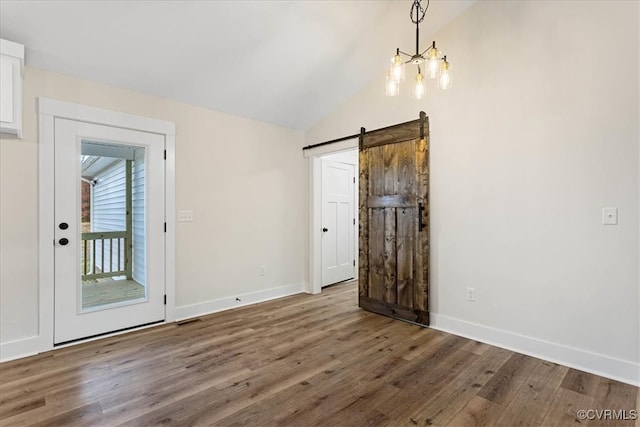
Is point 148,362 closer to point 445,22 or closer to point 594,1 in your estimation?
point 445,22

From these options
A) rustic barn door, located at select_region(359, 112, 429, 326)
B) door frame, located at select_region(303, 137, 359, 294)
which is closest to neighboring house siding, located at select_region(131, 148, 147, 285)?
door frame, located at select_region(303, 137, 359, 294)

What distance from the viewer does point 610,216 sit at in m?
2.31

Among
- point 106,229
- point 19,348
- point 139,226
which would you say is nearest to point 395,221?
Answer: point 139,226

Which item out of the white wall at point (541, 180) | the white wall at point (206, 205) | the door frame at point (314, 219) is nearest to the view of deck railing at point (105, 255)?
the white wall at point (206, 205)

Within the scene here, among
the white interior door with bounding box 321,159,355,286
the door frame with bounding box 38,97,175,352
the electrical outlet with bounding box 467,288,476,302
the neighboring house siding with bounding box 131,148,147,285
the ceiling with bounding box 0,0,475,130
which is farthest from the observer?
the white interior door with bounding box 321,159,355,286

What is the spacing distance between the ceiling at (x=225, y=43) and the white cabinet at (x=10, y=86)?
165 mm

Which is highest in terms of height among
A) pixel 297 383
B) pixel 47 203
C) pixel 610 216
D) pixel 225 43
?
pixel 225 43

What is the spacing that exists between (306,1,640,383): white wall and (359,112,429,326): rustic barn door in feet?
0.42

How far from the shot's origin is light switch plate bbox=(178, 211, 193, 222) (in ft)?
11.6

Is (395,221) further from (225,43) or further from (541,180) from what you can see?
(225,43)

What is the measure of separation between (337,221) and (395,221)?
1.71 metres

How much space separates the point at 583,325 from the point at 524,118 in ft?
5.61

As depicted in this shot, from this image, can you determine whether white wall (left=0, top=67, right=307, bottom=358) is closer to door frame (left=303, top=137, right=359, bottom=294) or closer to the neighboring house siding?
door frame (left=303, top=137, right=359, bottom=294)

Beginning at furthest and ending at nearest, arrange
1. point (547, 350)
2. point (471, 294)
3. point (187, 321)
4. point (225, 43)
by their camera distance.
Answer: point (187, 321), point (471, 294), point (225, 43), point (547, 350)
